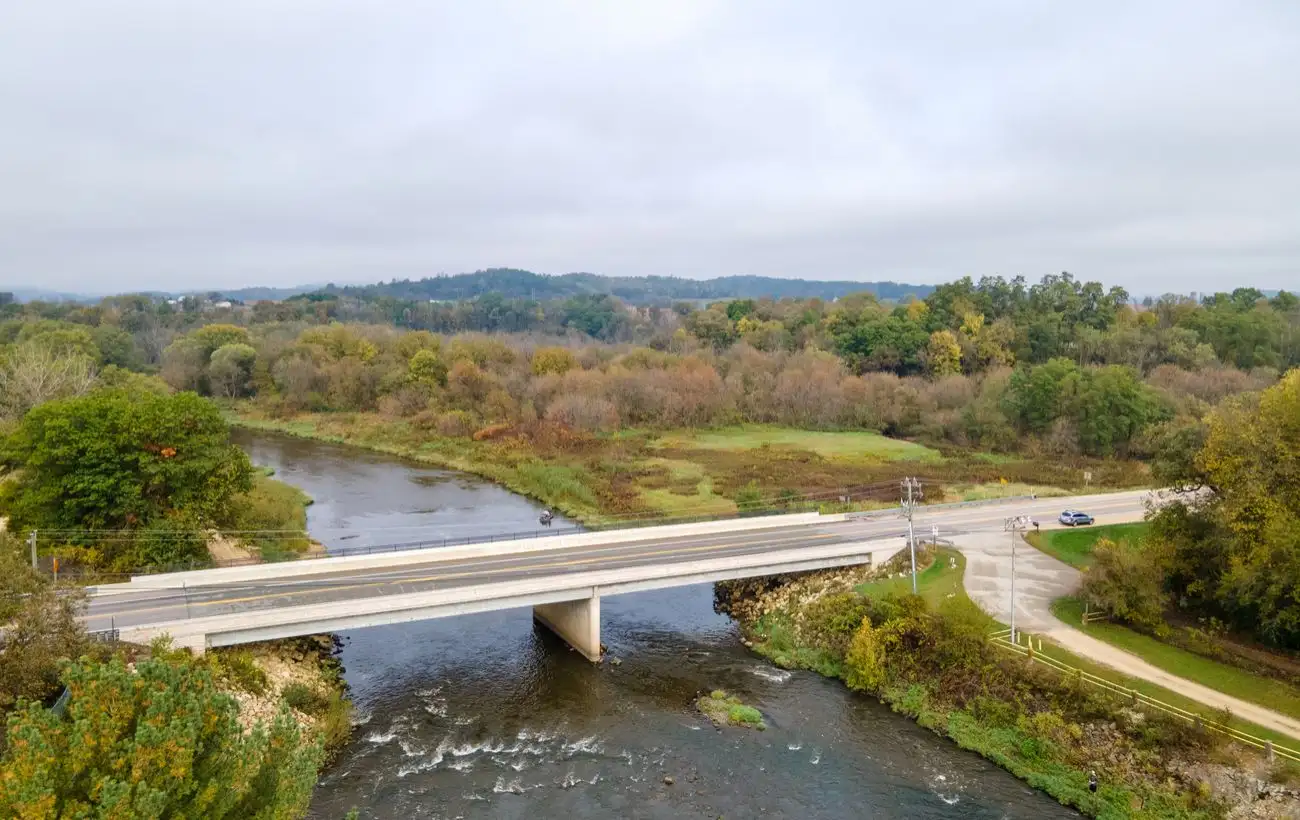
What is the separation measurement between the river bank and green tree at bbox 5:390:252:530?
24.8 m

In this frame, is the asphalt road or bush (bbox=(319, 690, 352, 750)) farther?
the asphalt road

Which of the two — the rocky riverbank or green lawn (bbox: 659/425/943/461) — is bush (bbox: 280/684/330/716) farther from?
green lawn (bbox: 659/425/943/461)

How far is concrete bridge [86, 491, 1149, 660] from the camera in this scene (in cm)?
2716

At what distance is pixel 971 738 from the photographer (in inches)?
1040

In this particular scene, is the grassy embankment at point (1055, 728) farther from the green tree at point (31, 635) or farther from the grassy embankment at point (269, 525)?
the grassy embankment at point (269, 525)

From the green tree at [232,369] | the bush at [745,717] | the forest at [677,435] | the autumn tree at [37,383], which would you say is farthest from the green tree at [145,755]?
the green tree at [232,369]

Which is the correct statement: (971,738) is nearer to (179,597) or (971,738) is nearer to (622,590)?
(622,590)

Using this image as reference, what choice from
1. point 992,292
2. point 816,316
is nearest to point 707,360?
point 816,316

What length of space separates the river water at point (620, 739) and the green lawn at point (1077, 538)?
54.7 feet

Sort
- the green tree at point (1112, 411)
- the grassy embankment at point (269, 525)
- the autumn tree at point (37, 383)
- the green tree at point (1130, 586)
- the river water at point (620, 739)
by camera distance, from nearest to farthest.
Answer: the river water at point (620, 739)
the green tree at point (1130, 586)
the grassy embankment at point (269, 525)
the autumn tree at point (37, 383)
the green tree at point (1112, 411)

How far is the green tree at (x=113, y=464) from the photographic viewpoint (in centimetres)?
3316

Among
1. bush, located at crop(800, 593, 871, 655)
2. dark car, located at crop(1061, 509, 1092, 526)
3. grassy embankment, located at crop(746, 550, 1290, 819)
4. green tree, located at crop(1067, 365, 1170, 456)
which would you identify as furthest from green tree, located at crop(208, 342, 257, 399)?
dark car, located at crop(1061, 509, 1092, 526)

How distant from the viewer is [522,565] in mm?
34281

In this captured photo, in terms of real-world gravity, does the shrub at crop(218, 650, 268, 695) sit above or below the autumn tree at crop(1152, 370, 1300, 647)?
below
